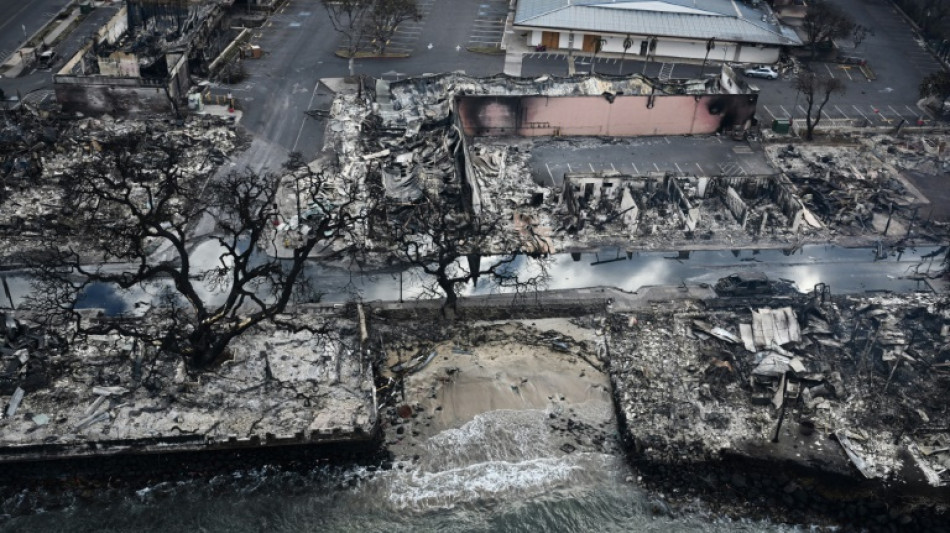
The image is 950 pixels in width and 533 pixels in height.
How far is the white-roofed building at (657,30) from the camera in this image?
66938 mm

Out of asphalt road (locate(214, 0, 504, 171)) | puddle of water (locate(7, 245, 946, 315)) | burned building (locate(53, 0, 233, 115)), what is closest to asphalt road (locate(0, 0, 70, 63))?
burned building (locate(53, 0, 233, 115))

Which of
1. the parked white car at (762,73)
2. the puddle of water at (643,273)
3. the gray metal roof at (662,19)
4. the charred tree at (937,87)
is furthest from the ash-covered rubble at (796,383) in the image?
the gray metal roof at (662,19)

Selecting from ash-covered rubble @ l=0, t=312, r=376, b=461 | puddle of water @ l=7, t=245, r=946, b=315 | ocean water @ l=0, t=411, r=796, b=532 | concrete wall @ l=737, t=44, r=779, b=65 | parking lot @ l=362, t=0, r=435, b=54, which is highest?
concrete wall @ l=737, t=44, r=779, b=65

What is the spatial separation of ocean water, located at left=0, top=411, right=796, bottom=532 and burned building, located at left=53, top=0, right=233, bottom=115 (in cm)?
3100

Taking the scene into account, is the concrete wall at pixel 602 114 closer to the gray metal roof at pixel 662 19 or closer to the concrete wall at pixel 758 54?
the gray metal roof at pixel 662 19

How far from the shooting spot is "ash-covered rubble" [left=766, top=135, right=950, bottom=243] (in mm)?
48000

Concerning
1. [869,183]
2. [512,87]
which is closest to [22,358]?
[512,87]

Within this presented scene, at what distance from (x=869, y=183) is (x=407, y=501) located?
35.6 metres

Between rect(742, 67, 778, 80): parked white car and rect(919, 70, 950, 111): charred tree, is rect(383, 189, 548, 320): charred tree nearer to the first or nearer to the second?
rect(742, 67, 778, 80): parked white car

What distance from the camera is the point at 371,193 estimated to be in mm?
47812

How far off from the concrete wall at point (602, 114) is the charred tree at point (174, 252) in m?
12.2

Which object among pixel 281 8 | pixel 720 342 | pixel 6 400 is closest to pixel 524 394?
pixel 720 342

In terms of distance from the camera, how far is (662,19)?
6806cm

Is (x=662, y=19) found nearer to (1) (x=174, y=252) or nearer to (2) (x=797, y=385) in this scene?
(2) (x=797, y=385)
